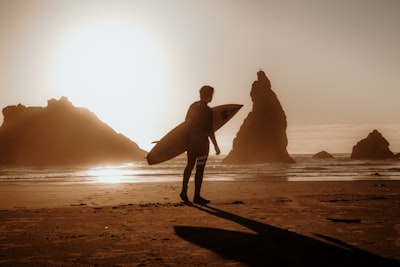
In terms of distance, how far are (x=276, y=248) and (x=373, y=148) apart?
107 m

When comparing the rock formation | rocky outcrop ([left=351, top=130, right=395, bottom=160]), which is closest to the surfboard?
the rock formation

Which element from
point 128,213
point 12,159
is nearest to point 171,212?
point 128,213

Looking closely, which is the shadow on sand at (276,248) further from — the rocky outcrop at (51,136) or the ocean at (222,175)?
the rocky outcrop at (51,136)

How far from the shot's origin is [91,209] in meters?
7.10

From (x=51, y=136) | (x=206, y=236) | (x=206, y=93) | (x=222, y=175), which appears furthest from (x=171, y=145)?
(x=51, y=136)

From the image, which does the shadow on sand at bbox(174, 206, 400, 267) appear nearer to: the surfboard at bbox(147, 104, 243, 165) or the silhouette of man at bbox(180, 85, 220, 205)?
the silhouette of man at bbox(180, 85, 220, 205)

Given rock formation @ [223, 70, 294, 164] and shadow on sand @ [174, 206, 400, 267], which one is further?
rock formation @ [223, 70, 294, 164]

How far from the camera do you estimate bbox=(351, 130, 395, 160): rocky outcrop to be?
99.8m

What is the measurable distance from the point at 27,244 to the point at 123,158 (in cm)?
16648

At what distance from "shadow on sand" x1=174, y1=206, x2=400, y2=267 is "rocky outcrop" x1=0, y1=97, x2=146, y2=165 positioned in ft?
457

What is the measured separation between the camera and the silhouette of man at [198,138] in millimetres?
8102

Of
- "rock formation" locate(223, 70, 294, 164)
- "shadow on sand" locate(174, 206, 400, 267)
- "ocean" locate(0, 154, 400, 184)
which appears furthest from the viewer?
"rock formation" locate(223, 70, 294, 164)

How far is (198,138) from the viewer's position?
816cm

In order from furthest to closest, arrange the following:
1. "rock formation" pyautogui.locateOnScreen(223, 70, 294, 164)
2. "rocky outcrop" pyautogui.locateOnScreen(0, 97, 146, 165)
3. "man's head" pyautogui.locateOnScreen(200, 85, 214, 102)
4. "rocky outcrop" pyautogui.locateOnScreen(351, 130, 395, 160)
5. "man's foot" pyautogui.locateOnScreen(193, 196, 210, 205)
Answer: "rocky outcrop" pyautogui.locateOnScreen(0, 97, 146, 165) → "rocky outcrop" pyautogui.locateOnScreen(351, 130, 395, 160) → "rock formation" pyautogui.locateOnScreen(223, 70, 294, 164) → "man's head" pyautogui.locateOnScreen(200, 85, 214, 102) → "man's foot" pyautogui.locateOnScreen(193, 196, 210, 205)
